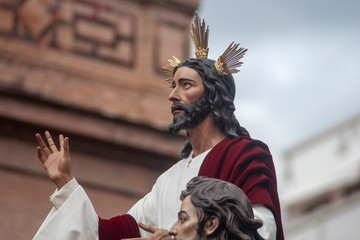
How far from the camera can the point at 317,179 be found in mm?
31641

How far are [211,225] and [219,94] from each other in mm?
1226

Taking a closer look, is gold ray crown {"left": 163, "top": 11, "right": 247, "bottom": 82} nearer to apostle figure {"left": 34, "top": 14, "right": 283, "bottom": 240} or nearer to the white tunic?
apostle figure {"left": 34, "top": 14, "right": 283, "bottom": 240}

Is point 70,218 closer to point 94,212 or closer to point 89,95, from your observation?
point 94,212

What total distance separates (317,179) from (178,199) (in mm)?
24646

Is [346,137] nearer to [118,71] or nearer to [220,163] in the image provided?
[118,71]

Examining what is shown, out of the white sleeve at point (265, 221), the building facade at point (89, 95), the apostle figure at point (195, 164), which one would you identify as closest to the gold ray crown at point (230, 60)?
the apostle figure at point (195, 164)

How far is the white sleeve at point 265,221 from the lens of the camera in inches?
268

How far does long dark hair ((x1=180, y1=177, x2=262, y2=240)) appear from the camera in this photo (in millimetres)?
6527

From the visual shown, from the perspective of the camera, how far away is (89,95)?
1805 centimetres

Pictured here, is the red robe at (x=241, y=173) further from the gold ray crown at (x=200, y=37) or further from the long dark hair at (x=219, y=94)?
the gold ray crown at (x=200, y=37)

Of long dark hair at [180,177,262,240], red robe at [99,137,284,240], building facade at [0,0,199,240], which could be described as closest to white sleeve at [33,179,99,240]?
red robe at [99,137,284,240]

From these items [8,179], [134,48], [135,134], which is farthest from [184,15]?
[8,179]

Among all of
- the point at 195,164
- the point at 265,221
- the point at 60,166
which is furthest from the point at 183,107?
the point at 265,221

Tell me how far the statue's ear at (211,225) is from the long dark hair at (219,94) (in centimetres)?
103
